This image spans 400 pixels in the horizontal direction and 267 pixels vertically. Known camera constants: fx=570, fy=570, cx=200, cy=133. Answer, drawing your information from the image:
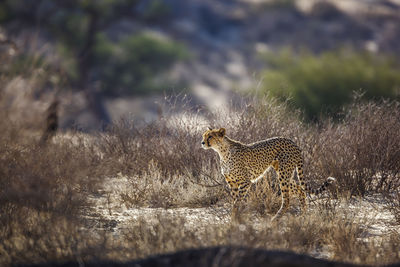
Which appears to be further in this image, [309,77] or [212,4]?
[212,4]

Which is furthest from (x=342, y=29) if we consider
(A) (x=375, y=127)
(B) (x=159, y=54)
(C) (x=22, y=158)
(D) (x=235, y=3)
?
(C) (x=22, y=158)

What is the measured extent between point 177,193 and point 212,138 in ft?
5.43

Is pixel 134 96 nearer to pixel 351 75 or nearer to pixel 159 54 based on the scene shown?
pixel 159 54

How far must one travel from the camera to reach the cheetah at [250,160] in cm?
618

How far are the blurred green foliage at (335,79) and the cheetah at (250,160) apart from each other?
14.6m

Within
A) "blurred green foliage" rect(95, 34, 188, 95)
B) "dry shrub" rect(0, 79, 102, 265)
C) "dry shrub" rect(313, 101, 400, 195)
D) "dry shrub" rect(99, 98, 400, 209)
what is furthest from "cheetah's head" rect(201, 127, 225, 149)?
"blurred green foliage" rect(95, 34, 188, 95)

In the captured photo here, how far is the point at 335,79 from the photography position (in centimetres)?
2347

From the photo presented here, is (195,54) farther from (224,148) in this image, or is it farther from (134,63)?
(224,148)

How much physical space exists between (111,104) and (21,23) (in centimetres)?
974

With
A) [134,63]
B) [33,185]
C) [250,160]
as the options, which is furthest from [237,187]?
[134,63]

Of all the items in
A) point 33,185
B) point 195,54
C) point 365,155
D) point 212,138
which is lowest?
point 195,54

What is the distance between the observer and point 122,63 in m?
29.3

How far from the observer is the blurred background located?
64.6 feet

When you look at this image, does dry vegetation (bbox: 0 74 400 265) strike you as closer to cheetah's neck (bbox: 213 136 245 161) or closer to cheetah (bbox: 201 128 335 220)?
cheetah (bbox: 201 128 335 220)
